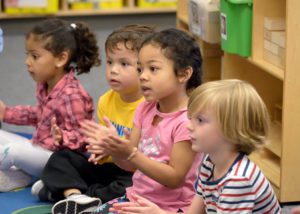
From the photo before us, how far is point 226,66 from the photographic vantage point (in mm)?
2965

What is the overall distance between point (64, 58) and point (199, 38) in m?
0.93

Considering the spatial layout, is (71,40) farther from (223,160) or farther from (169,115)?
(223,160)

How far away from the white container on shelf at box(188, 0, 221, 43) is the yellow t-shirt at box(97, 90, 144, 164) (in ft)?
2.60

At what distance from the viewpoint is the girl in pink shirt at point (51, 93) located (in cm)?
244

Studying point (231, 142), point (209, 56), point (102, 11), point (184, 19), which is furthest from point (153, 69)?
point (102, 11)

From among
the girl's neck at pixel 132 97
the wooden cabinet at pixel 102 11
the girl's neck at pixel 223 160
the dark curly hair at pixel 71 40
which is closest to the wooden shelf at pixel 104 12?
the wooden cabinet at pixel 102 11

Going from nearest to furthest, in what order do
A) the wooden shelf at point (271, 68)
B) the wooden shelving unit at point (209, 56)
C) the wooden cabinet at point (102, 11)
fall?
the wooden shelf at point (271, 68)
the wooden shelving unit at point (209, 56)
the wooden cabinet at point (102, 11)

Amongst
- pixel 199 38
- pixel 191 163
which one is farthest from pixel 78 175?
pixel 199 38

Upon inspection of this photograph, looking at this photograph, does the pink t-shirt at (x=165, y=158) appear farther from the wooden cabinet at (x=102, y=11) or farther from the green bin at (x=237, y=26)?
the wooden cabinet at (x=102, y=11)

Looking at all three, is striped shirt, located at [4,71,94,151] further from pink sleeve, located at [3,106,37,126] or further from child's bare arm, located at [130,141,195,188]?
child's bare arm, located at [130,141,195,188]

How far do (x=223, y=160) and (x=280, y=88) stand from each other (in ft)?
4.62

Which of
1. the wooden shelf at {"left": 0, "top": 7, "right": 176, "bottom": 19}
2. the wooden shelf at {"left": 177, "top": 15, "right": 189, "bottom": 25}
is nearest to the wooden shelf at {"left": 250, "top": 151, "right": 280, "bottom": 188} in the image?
the wooden shelf at {"left": 177, "top": 15, "right": 189, "bottom": 25}

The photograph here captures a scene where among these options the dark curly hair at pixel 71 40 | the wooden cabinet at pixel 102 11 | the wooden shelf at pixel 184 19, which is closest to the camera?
the dark curly hair at pixel 71 40

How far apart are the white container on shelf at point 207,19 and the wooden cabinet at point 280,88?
112mm
